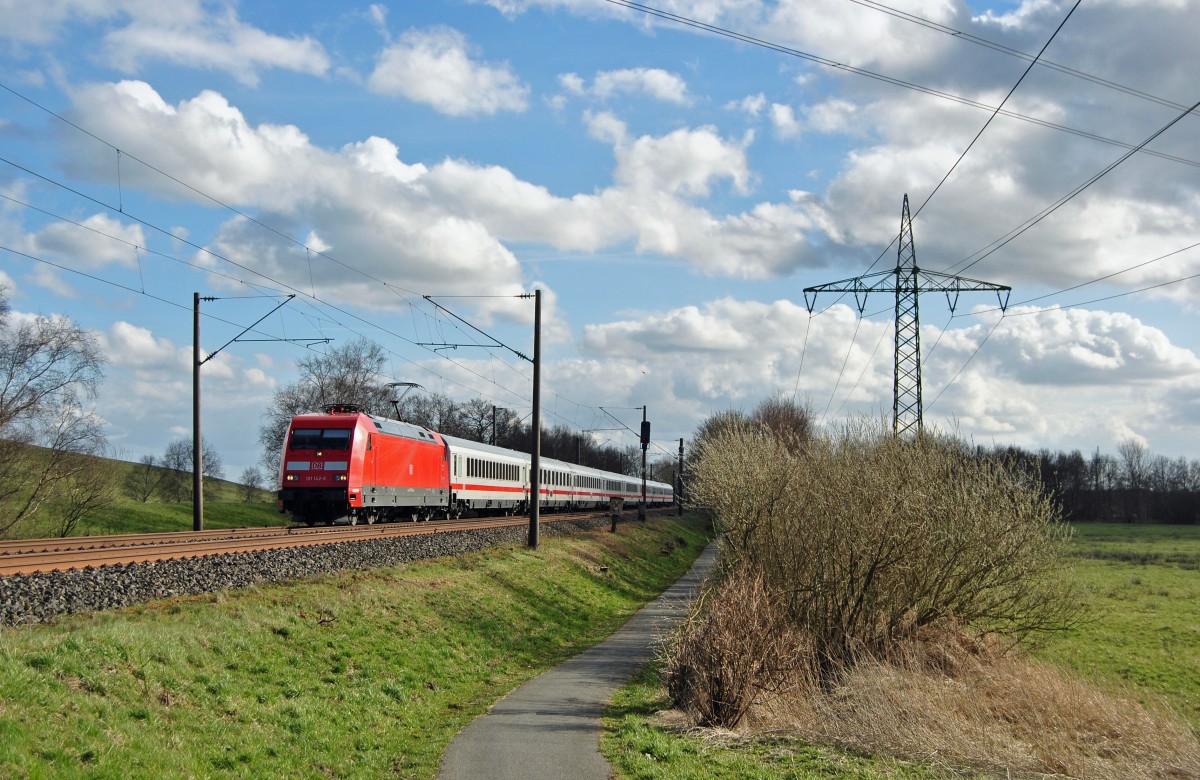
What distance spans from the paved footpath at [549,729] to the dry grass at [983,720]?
2365 mm

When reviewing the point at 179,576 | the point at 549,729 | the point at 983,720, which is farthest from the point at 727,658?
the point at 179,576

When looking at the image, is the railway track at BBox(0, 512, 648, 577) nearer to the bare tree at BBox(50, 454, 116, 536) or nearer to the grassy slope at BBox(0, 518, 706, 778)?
the grassy slope at BBox(0, 518, 706, 778)

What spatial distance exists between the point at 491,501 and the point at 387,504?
1580 centimetres

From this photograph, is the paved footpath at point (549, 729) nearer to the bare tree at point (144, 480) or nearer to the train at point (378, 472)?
the train at point (378, 472)

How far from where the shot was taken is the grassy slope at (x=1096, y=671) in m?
10.8

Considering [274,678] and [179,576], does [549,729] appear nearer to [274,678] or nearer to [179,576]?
[274,678]

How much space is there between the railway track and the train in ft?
4.44

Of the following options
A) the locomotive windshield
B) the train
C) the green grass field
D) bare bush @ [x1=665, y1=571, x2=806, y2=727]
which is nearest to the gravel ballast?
the train

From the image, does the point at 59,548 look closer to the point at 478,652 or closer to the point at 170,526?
the point at 478,652

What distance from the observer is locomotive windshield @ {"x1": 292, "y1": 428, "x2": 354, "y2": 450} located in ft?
94.7

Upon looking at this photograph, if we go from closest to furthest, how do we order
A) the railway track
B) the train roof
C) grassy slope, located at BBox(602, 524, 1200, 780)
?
grassy slope, located at BBox(602, 524, 1200, 780), the railway track, the train roof

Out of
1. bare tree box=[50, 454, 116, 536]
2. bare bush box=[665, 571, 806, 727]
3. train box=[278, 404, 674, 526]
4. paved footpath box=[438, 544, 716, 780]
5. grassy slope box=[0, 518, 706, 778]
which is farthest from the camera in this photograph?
bare tree box=[50, 454, 116, 536]

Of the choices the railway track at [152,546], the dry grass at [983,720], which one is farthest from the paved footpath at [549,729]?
the railway track at [152,546]

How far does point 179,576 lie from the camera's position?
592 inches
